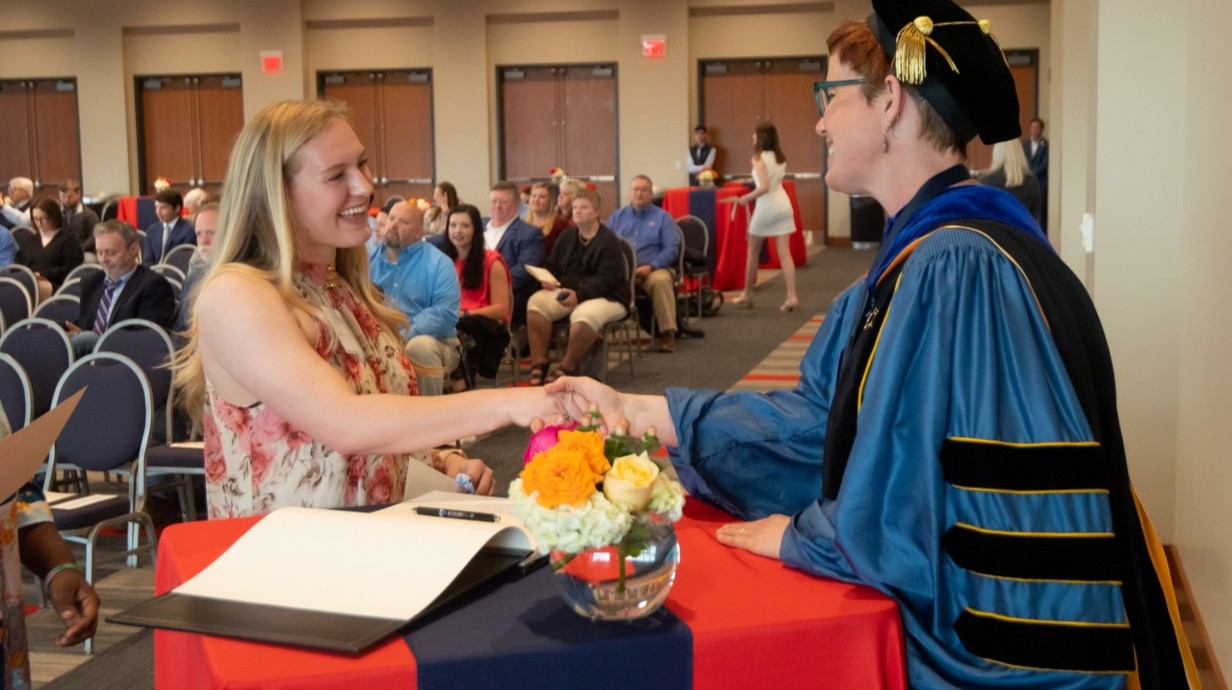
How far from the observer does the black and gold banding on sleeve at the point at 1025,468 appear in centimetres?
166

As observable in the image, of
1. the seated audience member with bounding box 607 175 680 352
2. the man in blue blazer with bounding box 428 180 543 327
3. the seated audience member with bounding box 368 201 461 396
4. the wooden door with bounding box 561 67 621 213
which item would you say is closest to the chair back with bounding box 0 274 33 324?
the seated audience member with bounding box 368 201 461 396

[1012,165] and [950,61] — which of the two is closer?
[950,61]

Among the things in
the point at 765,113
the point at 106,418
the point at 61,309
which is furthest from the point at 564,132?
the point at 106,418

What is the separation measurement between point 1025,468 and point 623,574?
52cm

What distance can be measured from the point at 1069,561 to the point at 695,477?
656mm

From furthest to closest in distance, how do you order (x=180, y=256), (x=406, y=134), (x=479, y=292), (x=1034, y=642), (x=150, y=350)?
(x=406, y=134) → (x=180, y=256) → (x=479, y=292) → (x=150, y=350) → (x=1034, y=642)

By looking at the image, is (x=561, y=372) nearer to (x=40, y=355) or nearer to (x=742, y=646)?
(x=40, y=355)

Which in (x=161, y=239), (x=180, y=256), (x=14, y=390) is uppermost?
(x=161, y=239)

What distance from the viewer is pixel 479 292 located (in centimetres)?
869

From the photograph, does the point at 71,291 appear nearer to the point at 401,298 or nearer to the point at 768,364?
the point at 401,298

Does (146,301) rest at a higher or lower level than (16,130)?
lower

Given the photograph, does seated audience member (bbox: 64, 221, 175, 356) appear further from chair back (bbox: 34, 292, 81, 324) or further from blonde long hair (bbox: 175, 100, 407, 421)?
blonde long hair (bbox: 175, 100, 407, 421)

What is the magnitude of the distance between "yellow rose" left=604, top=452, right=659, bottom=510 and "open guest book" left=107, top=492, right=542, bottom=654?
26cm

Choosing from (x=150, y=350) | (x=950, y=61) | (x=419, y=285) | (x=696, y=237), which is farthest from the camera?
(x=696, y=237)
